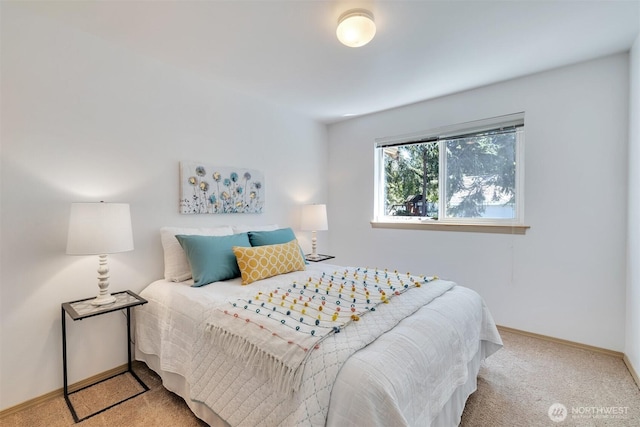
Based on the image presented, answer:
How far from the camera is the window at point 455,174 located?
2.81 m

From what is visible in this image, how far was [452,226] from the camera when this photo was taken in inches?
121

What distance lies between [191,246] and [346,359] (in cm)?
154

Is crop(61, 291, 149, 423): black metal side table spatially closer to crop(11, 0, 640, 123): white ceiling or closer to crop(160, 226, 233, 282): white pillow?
crop(160, 226, 233, 282): white pillow

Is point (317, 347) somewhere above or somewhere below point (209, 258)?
below

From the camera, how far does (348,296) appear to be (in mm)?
1724

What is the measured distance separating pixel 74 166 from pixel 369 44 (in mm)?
2244

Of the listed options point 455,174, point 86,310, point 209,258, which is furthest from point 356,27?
point 86,310

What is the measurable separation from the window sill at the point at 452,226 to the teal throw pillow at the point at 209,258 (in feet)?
6.56

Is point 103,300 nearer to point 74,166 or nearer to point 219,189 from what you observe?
point 74,166

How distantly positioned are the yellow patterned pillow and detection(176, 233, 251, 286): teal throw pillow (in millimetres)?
85

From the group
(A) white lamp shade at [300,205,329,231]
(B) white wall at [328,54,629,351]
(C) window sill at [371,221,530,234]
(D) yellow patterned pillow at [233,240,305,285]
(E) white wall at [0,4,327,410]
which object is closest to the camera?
(E) white wall at [0,4,327,410]

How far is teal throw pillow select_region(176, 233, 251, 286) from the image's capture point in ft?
6.95

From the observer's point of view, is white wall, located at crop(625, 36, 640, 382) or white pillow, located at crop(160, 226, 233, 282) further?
white pillow, located at crop(160, 226, 233, 282)

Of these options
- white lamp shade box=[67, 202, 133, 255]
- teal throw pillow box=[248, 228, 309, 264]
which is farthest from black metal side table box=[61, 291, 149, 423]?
teal throw pillow box=[248, 228, 309, 264]
